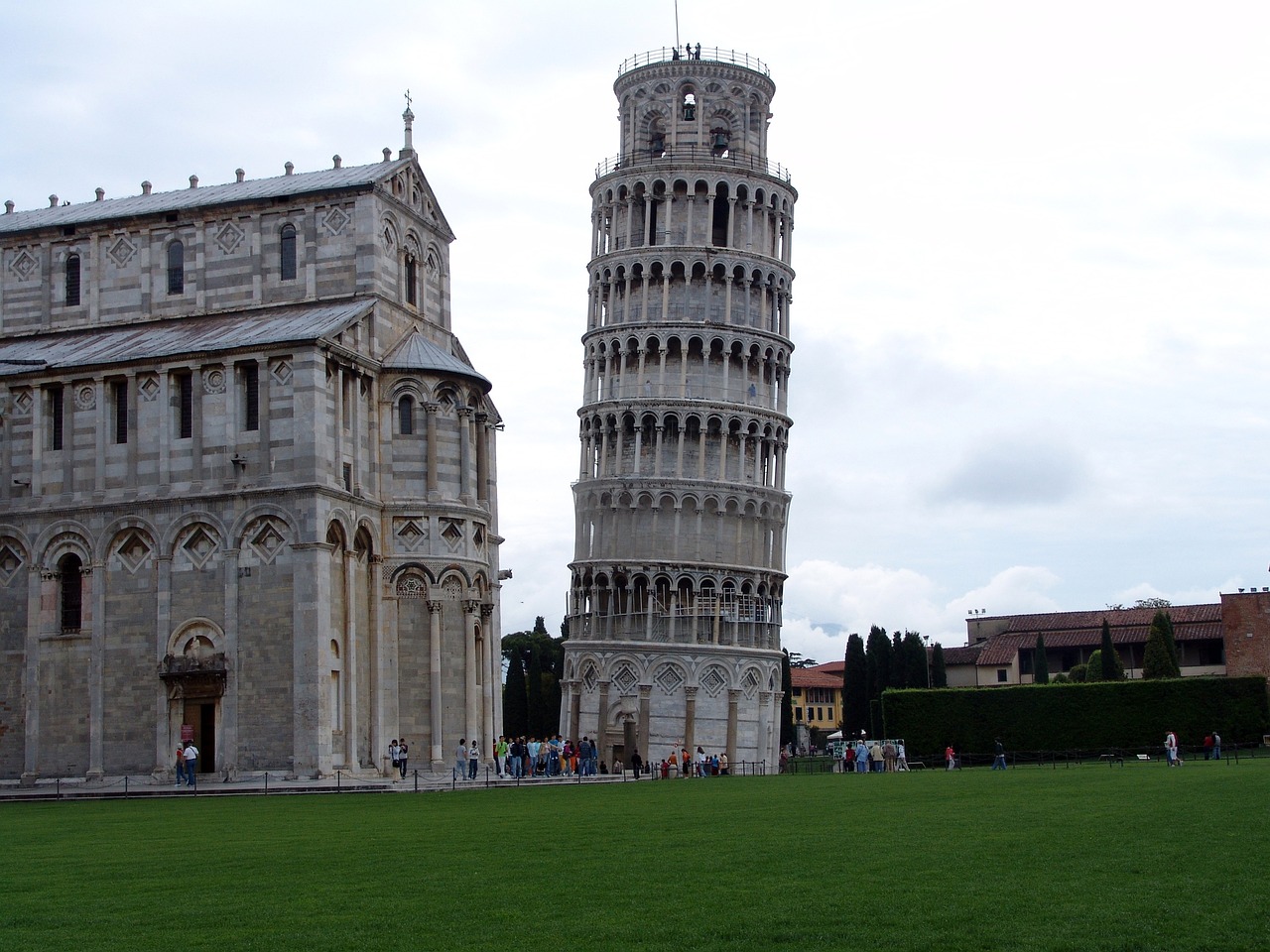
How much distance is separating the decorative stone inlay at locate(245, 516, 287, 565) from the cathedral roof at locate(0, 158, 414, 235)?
11820 millimetres

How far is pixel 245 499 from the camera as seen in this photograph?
4959 cm

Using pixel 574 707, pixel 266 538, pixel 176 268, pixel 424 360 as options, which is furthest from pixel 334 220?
pixel 574 707

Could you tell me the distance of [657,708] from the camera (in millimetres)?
84938

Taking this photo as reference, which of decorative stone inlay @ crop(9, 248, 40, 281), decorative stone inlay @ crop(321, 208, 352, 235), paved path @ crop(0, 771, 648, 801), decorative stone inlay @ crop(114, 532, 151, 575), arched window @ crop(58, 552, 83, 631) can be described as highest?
decorative stone inlay @ crop(321, 208, 352, 235)

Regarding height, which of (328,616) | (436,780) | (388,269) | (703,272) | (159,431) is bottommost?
(436,780)

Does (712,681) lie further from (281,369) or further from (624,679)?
(281,369)

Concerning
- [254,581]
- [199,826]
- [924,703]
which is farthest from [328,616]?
[924,703]

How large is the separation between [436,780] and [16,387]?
1811 centimetres

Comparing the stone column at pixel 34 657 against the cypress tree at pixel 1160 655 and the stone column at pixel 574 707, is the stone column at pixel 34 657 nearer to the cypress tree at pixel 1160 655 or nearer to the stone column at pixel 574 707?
the stone column at pixel 574 707

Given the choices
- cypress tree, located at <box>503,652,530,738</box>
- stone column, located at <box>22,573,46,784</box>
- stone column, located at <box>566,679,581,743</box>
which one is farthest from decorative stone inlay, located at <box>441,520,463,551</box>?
cypress tree, located at <box>503,652,530,738</box>

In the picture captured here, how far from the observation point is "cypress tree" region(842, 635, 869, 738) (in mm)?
102750

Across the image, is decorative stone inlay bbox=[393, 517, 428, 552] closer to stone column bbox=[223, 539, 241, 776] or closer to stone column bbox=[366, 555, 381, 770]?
stone column bbox=[366, 555, 381, 770]

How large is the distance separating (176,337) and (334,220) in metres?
6.27

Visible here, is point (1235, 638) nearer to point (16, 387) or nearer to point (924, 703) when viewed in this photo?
point (924, 703)
